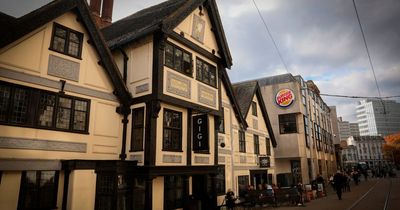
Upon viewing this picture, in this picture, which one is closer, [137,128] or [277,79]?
[137,128]

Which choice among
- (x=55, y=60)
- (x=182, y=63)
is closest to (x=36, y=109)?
(x=55, y=60)

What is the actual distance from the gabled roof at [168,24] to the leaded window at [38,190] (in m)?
7.04

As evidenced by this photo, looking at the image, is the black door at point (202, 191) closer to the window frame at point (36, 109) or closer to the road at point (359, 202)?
the road at point (359, 202)

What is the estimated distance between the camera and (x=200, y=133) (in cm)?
1460

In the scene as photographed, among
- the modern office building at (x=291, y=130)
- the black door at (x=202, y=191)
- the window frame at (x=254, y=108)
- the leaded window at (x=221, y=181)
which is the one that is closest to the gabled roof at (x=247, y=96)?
the window frame at (x=254, y=108)

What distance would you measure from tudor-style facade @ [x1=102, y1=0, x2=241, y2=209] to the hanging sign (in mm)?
49

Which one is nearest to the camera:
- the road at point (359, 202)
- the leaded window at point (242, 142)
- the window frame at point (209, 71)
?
the road at point (359, 202)

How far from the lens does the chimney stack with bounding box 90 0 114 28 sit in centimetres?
2261

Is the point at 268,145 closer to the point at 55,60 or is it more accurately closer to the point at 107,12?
the point at 107,12

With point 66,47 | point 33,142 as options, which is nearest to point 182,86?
point 66,47

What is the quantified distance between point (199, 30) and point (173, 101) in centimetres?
514

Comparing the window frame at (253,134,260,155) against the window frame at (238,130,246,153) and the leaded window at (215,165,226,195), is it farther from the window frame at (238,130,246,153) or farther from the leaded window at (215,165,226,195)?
the leaded window at (215,165,226,195)

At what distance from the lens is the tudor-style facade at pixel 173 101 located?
12844mm

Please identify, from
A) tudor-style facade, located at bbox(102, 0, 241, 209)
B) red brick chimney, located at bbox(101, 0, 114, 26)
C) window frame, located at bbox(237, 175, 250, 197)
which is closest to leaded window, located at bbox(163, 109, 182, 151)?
tudor-style facade, located at bbox(102, 0, 241, 209)
